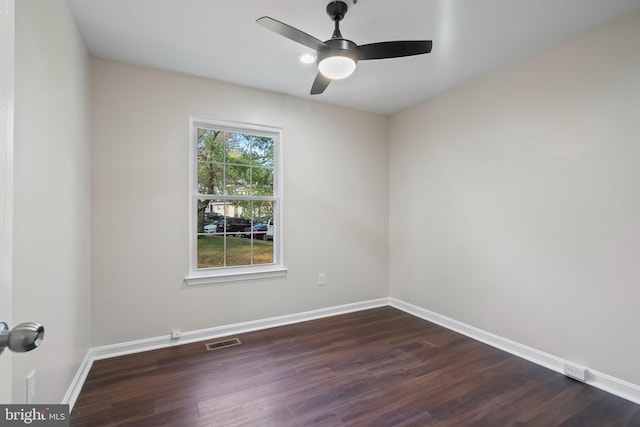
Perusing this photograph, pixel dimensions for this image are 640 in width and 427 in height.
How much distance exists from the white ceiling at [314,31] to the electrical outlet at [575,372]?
254cm

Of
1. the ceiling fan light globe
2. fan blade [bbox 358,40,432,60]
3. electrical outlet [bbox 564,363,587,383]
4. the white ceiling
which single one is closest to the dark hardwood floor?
electrical outlet [bbox 564,363,587,383]

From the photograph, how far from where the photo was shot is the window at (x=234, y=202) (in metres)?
2.98

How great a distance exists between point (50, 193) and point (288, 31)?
162 cm

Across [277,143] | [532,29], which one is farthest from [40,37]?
[532,29]

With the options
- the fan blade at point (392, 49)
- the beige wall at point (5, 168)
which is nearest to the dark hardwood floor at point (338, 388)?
the beige wall at point (5, 168)

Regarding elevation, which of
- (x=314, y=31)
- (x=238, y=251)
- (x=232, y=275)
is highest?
(x=314, y=31)

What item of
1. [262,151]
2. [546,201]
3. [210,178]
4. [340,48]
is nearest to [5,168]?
[340,48]

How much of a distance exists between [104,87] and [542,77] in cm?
375

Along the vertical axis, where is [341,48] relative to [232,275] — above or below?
above

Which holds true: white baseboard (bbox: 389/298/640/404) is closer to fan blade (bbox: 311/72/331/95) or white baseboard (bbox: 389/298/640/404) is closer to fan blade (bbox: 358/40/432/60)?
fan blade (bbox: 358/40/432/60)

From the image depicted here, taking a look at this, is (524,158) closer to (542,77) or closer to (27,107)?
(542,77)

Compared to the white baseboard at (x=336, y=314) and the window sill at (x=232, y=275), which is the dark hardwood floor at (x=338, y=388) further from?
the window sill at (x=232, y=275)

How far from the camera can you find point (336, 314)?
3.61 metres

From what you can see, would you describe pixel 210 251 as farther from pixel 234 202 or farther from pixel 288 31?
pixel 288 31
